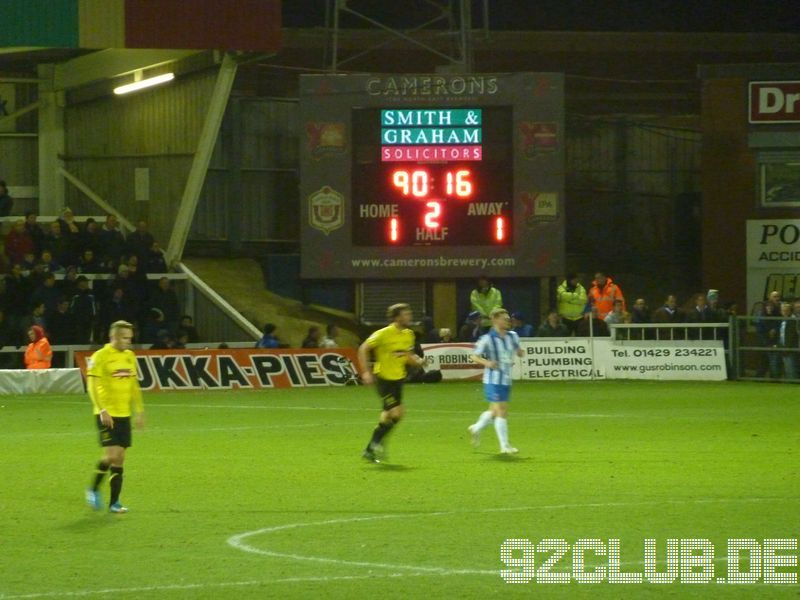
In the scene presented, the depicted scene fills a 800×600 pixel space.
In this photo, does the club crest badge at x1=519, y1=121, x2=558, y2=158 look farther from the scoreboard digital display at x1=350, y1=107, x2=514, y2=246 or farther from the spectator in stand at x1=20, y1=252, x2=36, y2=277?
the spectator in stand at x1=20, y1=252, x2=36, y2=277

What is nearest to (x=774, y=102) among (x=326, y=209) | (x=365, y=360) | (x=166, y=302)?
(x=326, y=209)

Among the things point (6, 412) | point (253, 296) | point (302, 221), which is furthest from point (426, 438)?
point (253, 296)

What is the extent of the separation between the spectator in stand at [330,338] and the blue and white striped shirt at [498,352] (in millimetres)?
12795

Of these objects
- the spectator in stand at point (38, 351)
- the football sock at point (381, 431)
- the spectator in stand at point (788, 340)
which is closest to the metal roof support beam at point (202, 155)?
the spectator in stand at point (38, 351)

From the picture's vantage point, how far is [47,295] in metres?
29.2

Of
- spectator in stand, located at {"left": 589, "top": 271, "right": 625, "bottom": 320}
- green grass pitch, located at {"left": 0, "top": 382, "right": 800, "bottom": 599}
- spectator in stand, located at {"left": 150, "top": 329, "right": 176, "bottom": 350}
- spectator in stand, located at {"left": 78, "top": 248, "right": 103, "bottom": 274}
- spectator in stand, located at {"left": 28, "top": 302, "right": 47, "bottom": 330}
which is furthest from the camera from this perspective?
spectator in stand, located at {"left": 589, "top": 271, "right": 625, "bottom": 320}

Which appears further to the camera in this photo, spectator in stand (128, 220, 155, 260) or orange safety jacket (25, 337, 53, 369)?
spectator in stand (128, 220, 155, 260)

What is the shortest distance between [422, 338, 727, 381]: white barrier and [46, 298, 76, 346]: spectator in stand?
6965 millimetres

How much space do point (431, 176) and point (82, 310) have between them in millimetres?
7322

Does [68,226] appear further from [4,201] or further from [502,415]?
[502,415]

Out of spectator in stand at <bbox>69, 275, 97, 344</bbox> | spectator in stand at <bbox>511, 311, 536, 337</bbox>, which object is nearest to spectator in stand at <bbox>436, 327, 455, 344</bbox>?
spectator in stand at <bbox>511, 311, 536, 337</bbox>

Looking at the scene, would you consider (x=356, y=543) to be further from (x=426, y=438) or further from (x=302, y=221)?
(x=302, y=221)

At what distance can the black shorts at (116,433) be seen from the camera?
12711mm

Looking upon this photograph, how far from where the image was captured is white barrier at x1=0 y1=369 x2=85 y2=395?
2728cm
